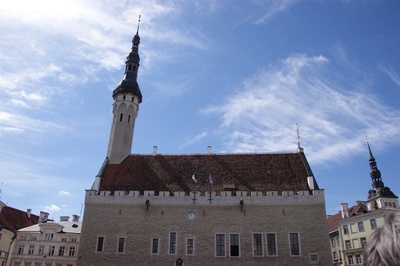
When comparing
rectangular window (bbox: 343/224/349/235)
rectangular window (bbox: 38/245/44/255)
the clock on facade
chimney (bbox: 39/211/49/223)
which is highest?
chimney (bbox: 39/211/49/223)

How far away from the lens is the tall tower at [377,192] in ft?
172

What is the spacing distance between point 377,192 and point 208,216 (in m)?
41.2

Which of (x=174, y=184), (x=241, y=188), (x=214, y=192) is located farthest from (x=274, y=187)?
(x=174, y=184)

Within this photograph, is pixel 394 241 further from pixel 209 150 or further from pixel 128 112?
pixel 128 112

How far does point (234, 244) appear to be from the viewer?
2334 centimetres

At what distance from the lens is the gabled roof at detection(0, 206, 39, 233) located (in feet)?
120

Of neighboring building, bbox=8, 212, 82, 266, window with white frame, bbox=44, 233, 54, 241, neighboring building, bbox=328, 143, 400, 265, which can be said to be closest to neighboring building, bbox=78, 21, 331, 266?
neighboring building, bbox=328, 143, 400, 265

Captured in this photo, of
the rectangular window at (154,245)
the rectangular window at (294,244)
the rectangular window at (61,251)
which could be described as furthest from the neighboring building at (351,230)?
the rectangular window at (61,251)

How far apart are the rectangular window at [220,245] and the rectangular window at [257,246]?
7.13 feet

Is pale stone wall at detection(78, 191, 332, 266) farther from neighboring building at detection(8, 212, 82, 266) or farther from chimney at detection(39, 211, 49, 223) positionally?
chimney at detection(39, 211, 49, 223)

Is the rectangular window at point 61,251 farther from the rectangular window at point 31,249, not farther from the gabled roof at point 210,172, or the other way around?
the gabled roof at point 210,172

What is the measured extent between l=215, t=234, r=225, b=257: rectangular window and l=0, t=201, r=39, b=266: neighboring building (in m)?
19.8

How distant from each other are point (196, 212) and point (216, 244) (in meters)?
2.69

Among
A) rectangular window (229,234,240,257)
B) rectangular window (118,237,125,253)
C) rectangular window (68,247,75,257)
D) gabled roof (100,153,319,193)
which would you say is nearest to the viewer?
rectangular window (229,234,240,257)
